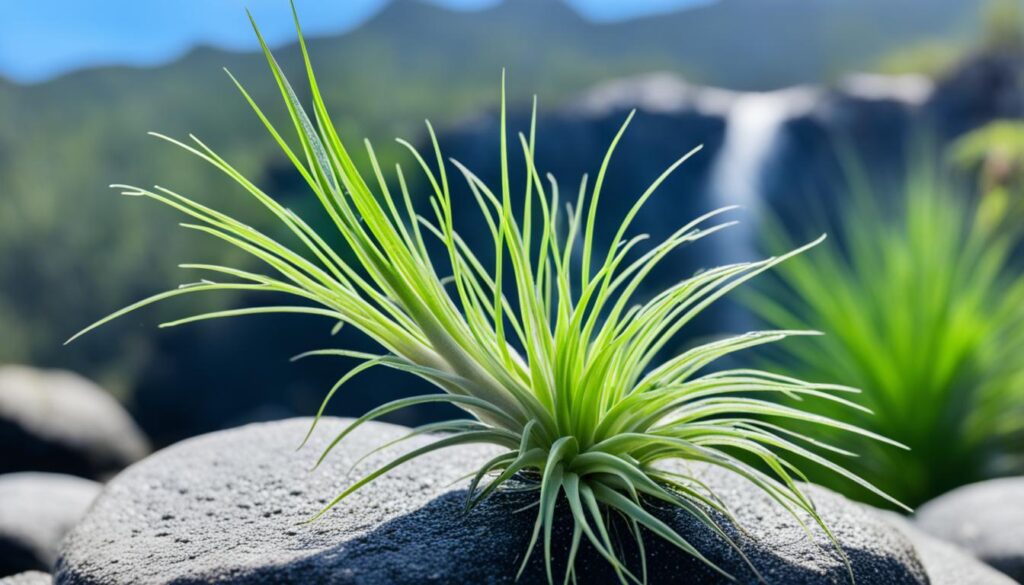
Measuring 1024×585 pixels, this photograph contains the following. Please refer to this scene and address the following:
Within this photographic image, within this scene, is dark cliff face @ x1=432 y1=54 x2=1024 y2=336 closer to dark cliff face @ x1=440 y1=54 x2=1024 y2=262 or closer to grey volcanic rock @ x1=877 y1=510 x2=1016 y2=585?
dark cliff face @ x1=440 y1=54 x2=1024 y2=262

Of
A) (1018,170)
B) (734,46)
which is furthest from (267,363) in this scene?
(734,46)

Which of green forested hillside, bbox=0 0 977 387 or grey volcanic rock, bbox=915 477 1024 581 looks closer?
grey volcanic rock, bbox=915 477 1024 581

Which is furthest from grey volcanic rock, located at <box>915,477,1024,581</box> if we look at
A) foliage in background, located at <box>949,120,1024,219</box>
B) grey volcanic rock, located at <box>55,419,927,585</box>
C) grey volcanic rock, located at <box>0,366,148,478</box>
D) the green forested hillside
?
the green forested hillside

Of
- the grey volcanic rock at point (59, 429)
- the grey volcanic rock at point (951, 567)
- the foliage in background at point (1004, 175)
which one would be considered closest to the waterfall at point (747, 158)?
the foliage in background at point (1004, 175)

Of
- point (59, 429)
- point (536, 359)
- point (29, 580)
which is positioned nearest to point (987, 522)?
point (536, 359)

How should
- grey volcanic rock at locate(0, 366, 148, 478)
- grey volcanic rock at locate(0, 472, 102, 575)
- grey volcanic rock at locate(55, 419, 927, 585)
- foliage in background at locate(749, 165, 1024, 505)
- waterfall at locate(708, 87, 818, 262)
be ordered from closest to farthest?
1. grey volcanic rock at locate(55, 419, 927, 585)
2. grey volcanic rock at locate(0, 472, 102, 575)
3. foliage in background at locate(749, 165, 1024, 505)
4. grey volcanic rock at locate(0, 366, 148, 478)
5. waterfall at locate(708, 87, 818, 262)

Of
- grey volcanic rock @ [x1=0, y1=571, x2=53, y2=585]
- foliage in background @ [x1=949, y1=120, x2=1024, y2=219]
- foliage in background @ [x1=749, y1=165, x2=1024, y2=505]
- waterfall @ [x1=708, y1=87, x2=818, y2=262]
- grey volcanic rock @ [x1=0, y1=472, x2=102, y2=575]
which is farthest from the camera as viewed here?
waterfall @ [x1=708, y1=87, x2=818, y2=262]

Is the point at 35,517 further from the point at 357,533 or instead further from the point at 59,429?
the point at 59,429

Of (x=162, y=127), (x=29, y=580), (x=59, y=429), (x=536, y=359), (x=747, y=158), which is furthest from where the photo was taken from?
(x=162, y=127)
